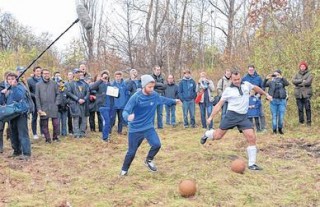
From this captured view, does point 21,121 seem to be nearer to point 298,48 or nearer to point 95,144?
point 95,144

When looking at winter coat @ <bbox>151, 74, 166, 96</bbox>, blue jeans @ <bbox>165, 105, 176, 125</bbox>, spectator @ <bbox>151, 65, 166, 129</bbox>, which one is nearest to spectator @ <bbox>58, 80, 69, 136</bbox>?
winter coat @ <bbox>151, 74, 166, 96</bbox>

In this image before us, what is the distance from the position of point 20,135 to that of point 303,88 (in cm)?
848

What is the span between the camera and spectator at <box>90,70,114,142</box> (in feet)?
38.8

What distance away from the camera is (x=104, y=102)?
12648 millimetres

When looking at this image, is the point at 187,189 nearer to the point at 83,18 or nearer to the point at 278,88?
the point at 83,18

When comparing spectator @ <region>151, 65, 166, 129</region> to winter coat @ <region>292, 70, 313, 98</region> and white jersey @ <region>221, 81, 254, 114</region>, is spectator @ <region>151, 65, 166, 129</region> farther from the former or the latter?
white jersey @ <region>221, 81, 254, 114</region>

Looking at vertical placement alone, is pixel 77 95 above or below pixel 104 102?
above

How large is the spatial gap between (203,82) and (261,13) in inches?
331

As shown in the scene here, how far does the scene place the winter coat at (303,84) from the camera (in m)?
13.2

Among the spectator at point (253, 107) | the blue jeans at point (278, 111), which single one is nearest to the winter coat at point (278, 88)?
the blue jeans at point (278, 111)

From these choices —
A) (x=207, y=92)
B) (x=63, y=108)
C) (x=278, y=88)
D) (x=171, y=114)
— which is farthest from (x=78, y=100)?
(x=278, y=88)

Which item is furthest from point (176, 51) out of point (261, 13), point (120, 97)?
point (120, 97)

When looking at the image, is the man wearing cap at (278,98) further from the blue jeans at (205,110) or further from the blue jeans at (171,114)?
the blue jeans at (171,114)

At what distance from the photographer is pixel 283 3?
62.0 ft
